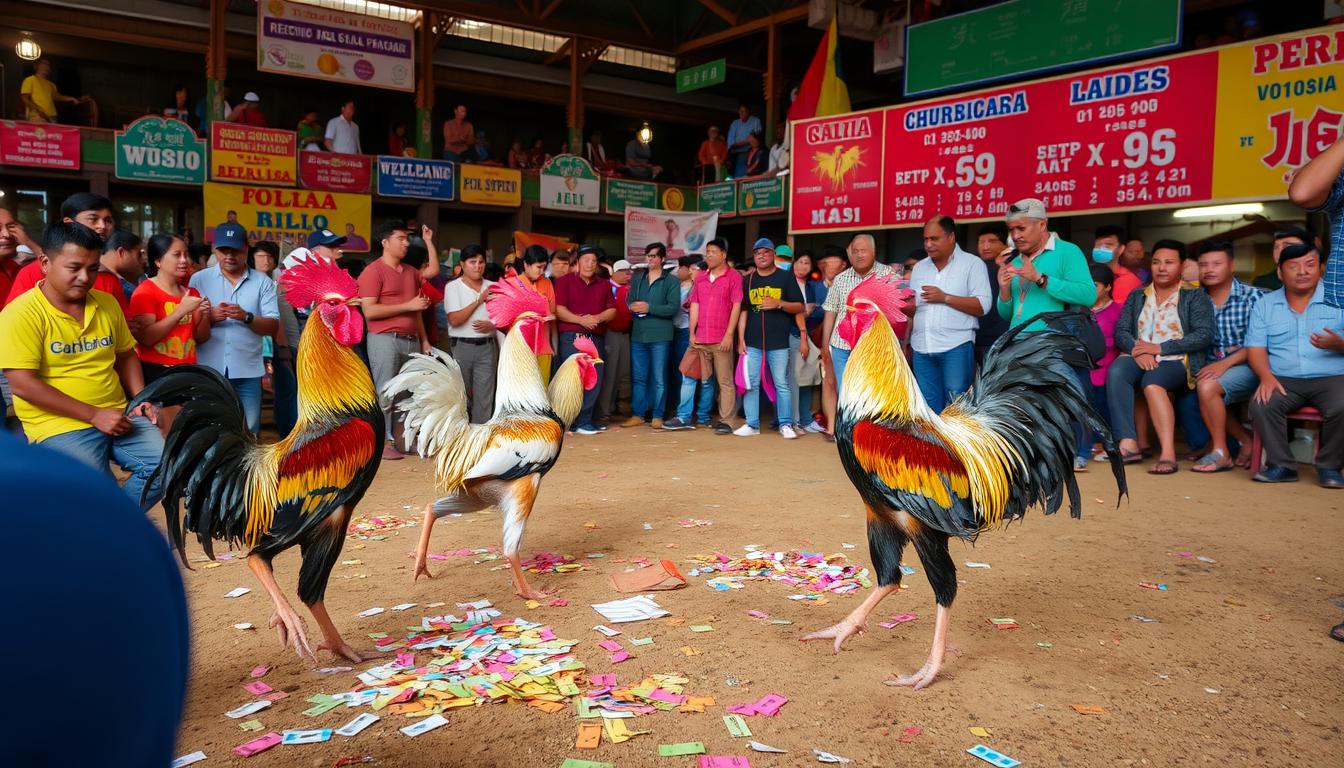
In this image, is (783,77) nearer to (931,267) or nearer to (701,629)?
(931,267)

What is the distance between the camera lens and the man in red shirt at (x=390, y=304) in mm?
6895

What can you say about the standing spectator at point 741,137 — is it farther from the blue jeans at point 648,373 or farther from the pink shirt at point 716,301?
the pink shirt at point 716,301

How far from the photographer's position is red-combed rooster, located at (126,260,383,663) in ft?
9.69

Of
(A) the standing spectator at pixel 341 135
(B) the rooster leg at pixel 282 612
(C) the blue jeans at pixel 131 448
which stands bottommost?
(B) the rooster leg at pixel 282 612

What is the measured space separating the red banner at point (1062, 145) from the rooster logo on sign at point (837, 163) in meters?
0.49

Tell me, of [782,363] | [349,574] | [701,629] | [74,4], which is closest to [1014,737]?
[701,629]

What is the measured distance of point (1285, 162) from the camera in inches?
323

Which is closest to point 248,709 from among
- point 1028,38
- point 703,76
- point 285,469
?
point 285,469

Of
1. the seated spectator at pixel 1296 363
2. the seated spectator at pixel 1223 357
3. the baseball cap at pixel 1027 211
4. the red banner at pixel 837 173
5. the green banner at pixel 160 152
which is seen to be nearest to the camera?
the baseball cap at pixel 1027 211

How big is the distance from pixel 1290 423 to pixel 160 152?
16.0m

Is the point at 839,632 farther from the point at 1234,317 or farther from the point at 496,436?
the point at 1234,317

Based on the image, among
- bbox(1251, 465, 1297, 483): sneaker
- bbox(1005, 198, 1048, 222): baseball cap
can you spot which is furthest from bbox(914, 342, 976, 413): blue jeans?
bbox(1251, 465, 1297, 483): sneaker

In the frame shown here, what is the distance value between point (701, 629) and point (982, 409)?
1.46 meters

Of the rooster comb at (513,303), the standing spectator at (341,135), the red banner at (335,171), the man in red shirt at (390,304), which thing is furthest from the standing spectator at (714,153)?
the rooster comb at (513,303)
